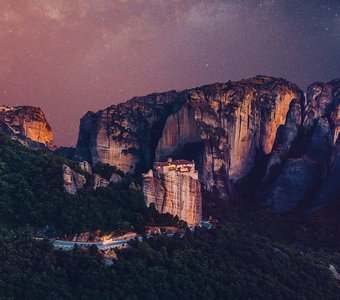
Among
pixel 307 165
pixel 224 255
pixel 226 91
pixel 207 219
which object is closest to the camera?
pixel 224 255

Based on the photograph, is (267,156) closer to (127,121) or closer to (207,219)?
(127,121)

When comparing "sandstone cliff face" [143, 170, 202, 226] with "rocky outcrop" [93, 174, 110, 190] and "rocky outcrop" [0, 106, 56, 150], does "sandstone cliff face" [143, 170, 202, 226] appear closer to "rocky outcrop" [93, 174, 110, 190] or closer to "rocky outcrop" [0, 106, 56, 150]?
"rocky outcrop" [93, 174, 110, 190]

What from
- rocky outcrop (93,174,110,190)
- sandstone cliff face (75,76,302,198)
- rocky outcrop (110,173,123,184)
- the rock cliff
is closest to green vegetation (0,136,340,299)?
rocky outcrop (110,173,123,184)

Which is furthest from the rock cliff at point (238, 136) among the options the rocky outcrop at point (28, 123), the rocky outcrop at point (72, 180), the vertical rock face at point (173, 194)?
the rocky outcrop at point (72, 180)

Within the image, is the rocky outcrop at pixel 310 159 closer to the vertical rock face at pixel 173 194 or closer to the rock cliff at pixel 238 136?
the rock cliff at pixel 238 136

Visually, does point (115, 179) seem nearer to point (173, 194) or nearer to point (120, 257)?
point (173, 194)

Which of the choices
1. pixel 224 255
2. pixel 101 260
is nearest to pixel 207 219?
pixel 224 255
